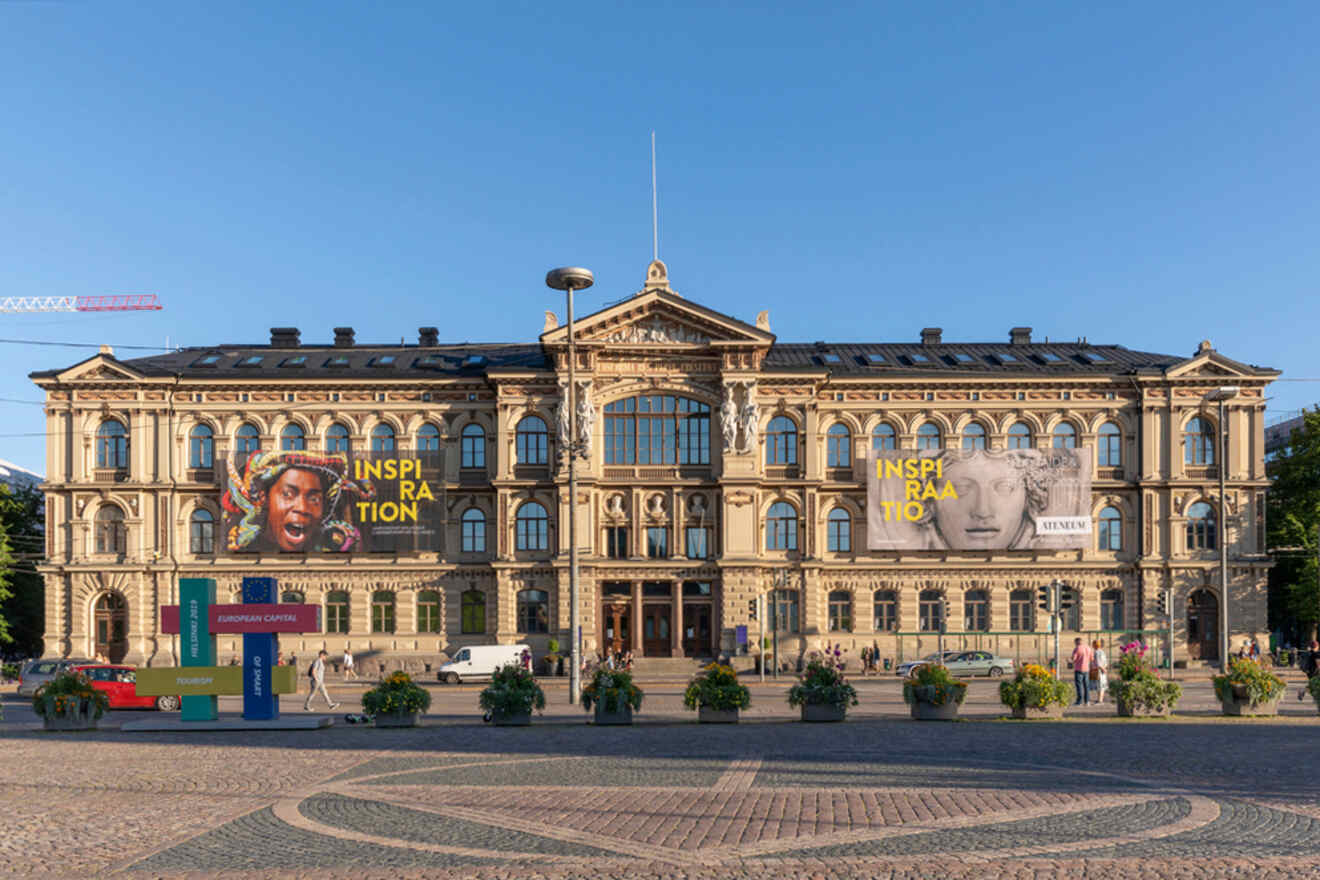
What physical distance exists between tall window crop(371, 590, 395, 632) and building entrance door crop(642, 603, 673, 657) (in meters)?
12.9

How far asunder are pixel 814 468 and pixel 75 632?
3798 cm

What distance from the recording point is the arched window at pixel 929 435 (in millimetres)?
61812

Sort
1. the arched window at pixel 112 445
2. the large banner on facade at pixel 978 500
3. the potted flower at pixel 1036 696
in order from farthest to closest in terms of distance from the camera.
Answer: the arched window at pixel 112 445, the large banner on facade at pixel 978 500, the potted flower at pixel 1036 696

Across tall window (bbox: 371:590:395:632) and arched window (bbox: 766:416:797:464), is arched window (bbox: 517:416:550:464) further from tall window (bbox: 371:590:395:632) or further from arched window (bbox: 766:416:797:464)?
arched window (bbox: 766:416:797:464)

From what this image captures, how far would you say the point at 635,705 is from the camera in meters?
31.4

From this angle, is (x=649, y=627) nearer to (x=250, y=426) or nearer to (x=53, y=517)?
(x=250, y=426)

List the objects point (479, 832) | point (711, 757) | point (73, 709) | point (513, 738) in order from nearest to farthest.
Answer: point (479, 832) < point (711, 757) < point (513, 738) < point (73, 709)

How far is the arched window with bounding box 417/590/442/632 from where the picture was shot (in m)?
61.6

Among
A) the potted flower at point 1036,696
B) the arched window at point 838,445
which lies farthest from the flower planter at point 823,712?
the arched window at point 838,445

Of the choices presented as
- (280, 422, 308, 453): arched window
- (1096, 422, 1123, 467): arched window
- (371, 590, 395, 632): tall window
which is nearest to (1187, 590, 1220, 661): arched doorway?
(1096, 422, 1123, 467): arched window

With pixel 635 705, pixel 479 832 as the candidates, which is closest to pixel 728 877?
pixel 479 832

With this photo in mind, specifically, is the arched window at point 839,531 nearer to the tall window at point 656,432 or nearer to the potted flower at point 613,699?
the tall window at point 656,432

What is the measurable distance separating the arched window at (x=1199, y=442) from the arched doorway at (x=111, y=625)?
54.3 metres

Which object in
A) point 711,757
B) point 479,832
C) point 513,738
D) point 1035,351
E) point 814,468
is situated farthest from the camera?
point 1035,351
